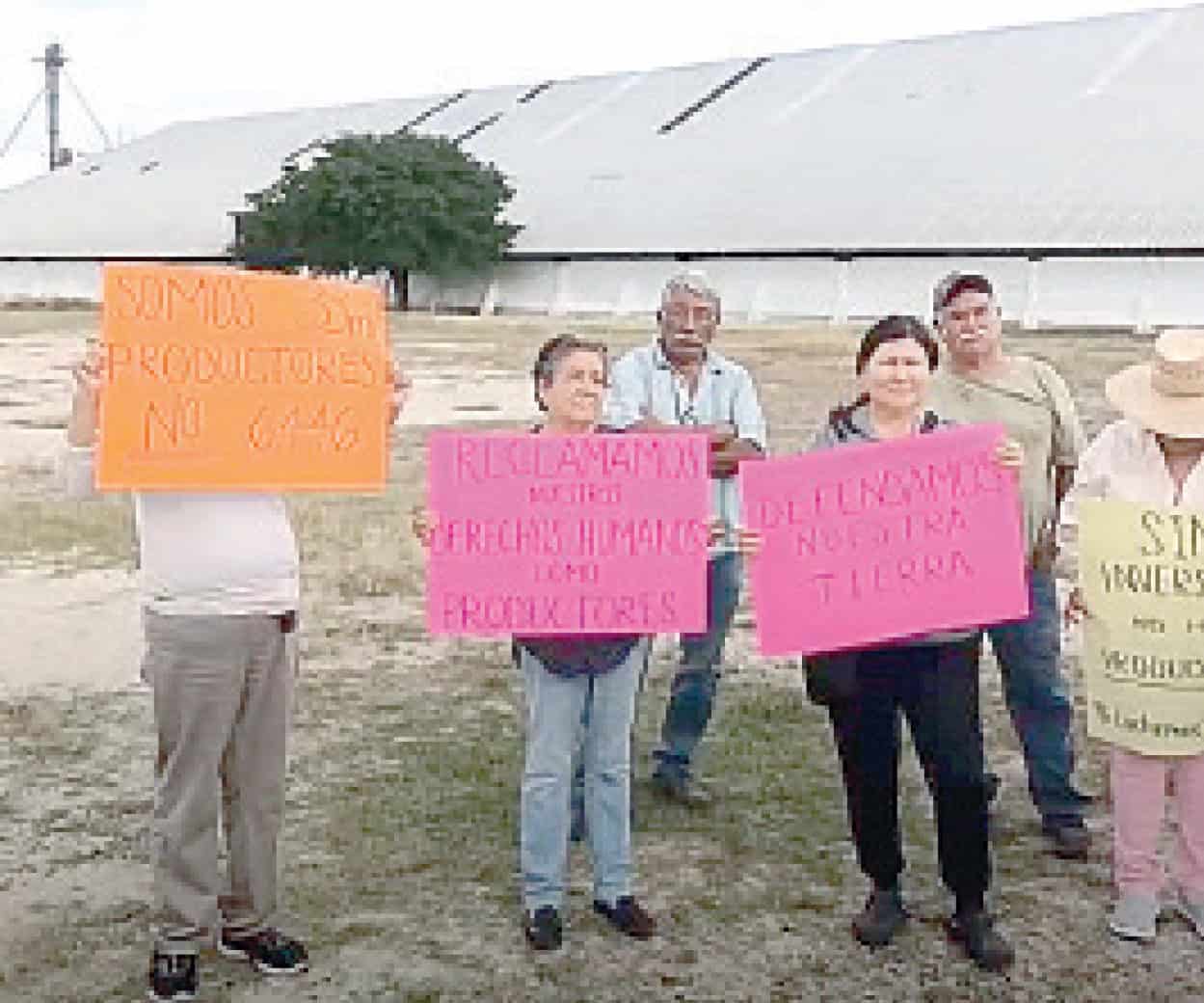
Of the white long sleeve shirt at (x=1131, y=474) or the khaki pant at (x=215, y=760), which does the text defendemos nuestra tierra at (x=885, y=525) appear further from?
the khaki pant at (x=215, y=760)

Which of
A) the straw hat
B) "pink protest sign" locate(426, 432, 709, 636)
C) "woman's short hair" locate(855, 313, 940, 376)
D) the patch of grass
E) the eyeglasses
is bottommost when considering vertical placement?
the patch of grass

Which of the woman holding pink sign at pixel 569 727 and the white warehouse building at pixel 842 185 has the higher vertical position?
the white warehouse building at pixel 842 185

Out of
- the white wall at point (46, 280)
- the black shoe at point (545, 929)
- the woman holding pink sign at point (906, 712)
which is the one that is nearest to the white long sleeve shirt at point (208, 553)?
the black shoe at point (545, 929)

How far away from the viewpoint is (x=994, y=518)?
13.4 ft

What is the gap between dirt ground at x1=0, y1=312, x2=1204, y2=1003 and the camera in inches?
155

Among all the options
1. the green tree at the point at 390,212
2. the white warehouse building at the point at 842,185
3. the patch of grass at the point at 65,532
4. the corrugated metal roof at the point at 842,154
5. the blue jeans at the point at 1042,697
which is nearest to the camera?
the blue jeans at the point at 1042,697

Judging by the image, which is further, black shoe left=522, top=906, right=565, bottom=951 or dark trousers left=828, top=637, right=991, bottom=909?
black shoe left=522, top=906, right=565, bottom=951

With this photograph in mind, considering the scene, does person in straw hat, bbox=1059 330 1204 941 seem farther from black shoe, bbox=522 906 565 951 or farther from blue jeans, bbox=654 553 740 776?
black shoe, bbox=522 906 565 951

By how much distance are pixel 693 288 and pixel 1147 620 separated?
1.50 meters

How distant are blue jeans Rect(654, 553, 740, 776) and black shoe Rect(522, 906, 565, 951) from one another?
0.98m

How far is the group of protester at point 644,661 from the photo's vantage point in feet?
12.1

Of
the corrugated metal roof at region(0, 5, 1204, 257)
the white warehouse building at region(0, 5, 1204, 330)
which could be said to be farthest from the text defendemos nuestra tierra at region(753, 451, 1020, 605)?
the corrugated metal roof at region(0, 5, 1204, 257)

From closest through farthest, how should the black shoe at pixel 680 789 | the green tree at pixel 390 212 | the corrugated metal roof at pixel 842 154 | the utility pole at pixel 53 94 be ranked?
the black shoe at pixel 680 789, the corrugated metal roof at pixel 842 154, the green tree at pixel 390 212, the utility pole at pixel 53 94

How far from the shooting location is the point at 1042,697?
15.6 feet
